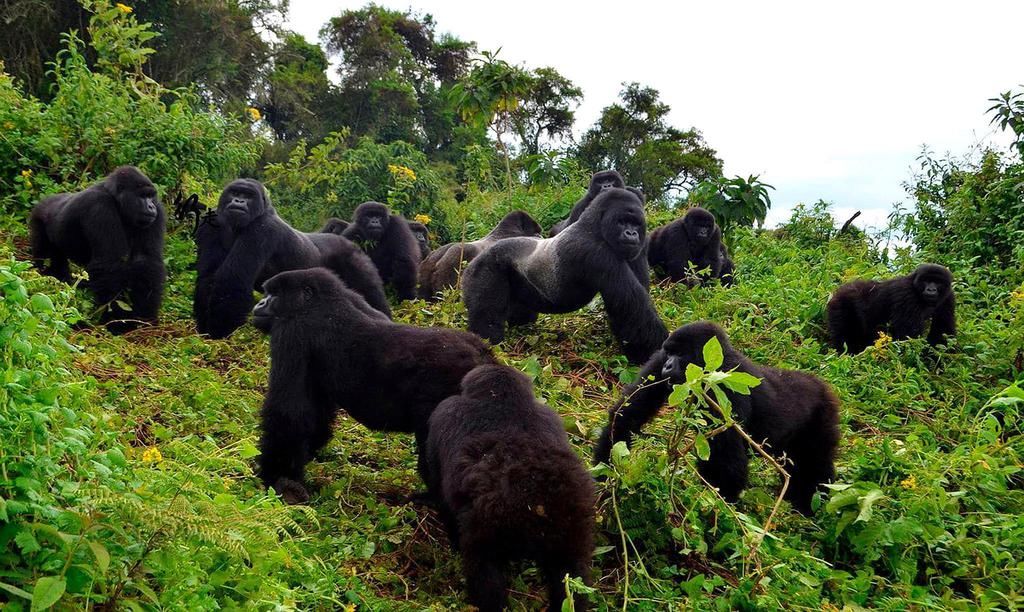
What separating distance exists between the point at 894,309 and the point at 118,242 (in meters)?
6.43

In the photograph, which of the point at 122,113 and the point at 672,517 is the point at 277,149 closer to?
the point at 122,113

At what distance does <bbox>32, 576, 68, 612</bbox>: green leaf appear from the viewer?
6.69 feet

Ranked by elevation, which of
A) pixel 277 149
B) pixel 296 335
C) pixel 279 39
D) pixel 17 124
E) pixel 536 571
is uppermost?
pixel 279 39

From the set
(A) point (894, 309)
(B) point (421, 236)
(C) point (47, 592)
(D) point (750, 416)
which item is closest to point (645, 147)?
(B) point (421, 236)

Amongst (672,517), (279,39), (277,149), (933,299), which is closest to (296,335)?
(672,517)

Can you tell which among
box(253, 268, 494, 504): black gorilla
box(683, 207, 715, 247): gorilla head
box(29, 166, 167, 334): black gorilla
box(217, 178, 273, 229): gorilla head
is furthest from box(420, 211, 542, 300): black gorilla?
box(253, 268, 494, 504): black gorilla

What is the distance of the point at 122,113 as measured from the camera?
8281mm

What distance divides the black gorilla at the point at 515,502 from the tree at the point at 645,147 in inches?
811

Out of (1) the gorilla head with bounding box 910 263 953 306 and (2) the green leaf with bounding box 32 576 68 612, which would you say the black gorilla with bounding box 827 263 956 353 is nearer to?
(1) the gorilla head with bounding box 910 263 953 306

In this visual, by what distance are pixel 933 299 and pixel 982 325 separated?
17.9 inches

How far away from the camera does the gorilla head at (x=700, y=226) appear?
9.38 metres

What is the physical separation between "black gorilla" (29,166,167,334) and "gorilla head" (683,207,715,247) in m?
5.59

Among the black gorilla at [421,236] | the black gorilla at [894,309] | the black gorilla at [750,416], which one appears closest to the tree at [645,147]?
the black gorilla at [421,236]

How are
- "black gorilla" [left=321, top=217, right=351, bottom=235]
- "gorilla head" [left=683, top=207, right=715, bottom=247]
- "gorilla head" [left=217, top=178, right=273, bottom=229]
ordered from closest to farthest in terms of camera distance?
1. "gorilla head" [left=217, top=178, right=273, bottom=229]
2. "gorilla head" [left=683, top=207, right=715, bottom=247]
3. "black gorilla" [left=321, top=217, right=351, bottom=235]
